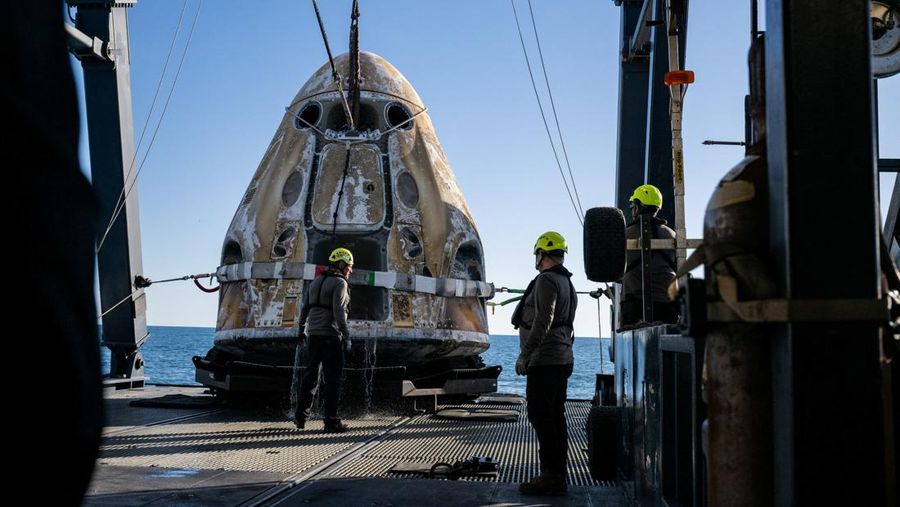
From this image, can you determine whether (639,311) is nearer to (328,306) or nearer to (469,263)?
(328,306)

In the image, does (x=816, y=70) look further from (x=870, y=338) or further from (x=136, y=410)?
(x=136, y=410)

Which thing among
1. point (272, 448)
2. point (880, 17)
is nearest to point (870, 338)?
point (880, 17)

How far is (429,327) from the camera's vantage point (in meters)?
12.0

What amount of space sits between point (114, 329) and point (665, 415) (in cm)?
1232

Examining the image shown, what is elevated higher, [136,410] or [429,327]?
[429,327]

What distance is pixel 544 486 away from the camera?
6.07 metres

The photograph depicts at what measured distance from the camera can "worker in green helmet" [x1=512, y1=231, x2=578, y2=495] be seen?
6301mm

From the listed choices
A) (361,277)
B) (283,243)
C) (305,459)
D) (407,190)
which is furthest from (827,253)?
(407,190)

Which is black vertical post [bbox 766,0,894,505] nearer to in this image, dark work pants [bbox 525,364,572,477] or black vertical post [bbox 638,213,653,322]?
black vertical post [bbox 638,213,653,322]

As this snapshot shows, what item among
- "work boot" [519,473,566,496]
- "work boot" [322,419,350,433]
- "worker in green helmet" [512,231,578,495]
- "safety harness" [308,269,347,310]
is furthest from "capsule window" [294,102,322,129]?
"work boot" [519,473,566,496]

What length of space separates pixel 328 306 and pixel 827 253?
334 inches

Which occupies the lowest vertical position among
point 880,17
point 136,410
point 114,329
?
point 136,410

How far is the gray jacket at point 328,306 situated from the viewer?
33.1 feet

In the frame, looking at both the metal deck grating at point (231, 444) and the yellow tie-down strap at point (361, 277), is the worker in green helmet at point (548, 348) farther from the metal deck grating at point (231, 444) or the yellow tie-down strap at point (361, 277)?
the yellow tie-down strap at point (361, 277)
